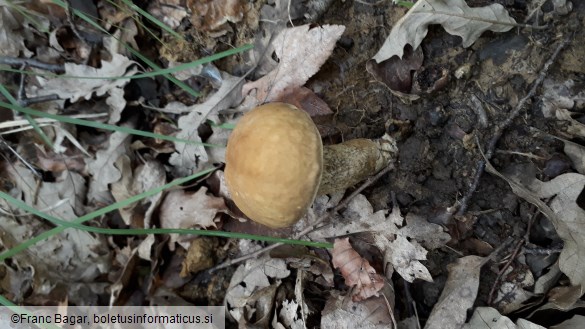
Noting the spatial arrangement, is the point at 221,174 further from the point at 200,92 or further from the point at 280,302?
the point at 280,302

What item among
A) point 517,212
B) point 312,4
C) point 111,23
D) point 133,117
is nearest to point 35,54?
point 111,23

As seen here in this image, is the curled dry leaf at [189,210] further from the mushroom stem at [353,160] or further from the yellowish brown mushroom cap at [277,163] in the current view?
the yellowish brown mushroom cap at [277,163]

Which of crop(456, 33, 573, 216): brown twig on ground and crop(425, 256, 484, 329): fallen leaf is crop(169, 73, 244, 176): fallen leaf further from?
crop(425, 256, 484, 329): fallen leaf

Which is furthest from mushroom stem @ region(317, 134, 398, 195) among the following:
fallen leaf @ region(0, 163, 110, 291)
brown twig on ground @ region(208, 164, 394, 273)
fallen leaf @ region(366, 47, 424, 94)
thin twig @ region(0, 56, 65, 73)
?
thin twig @ region(0, 56, 65, 73)

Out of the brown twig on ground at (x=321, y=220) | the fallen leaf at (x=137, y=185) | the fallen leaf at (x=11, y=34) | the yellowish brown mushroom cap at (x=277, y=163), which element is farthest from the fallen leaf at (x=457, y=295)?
the fallen leaf at (x=11, y=34)

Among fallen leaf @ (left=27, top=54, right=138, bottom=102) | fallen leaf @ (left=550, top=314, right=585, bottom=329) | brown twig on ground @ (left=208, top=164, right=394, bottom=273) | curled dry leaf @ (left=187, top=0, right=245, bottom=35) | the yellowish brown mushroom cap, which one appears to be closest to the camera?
the yellowish brown mushroom cap

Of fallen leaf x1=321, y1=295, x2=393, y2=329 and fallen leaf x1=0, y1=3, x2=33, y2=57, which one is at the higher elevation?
fallen leaf x1=0, y1=3, x2=33, y2=57
